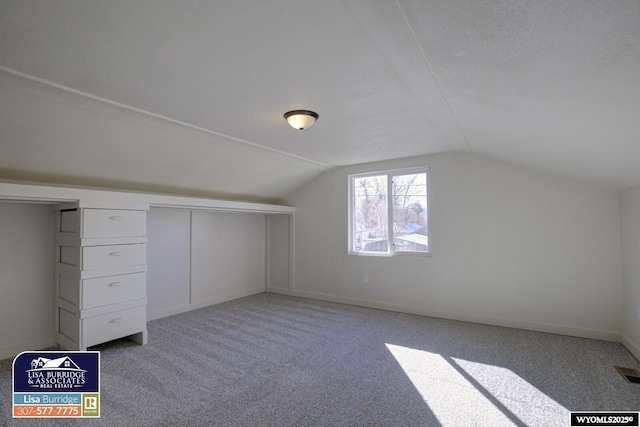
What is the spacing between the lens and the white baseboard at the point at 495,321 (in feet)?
11.5

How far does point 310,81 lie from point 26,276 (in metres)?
3.46

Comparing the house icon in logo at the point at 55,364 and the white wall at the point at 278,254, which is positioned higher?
the white wall at the point at 278,254

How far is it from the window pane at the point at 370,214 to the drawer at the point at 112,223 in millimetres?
3126

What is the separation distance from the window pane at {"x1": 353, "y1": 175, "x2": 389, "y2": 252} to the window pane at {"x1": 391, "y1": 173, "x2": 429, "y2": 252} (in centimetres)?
17

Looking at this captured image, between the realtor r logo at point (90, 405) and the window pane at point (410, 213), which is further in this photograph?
the window pane at point (410, 213)

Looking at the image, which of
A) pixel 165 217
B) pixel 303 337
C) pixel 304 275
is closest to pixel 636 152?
pixel 303 337

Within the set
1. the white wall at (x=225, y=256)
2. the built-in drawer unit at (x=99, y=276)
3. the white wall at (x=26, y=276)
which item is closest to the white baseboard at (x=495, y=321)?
the white wall at (x=225, y=256)

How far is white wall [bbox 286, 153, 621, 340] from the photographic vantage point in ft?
11.6

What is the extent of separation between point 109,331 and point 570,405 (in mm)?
3985

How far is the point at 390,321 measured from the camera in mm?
4250

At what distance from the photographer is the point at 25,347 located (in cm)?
322

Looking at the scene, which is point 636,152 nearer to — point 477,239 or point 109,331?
point 477,239

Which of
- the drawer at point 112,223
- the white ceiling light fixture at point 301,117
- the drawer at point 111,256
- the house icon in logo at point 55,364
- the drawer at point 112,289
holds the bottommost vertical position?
the house icon in logo at point 55,364

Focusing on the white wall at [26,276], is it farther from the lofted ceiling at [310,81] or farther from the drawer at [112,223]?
the drawer at [112,223]
